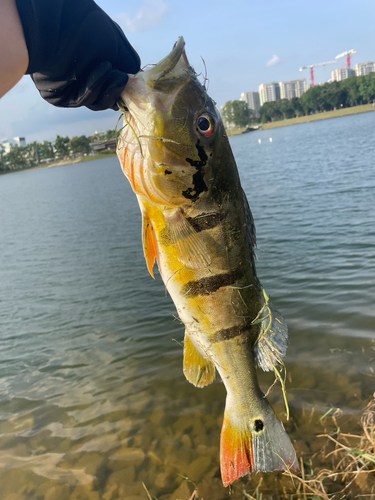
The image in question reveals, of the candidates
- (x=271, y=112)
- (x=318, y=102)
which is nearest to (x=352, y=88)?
(x=318, y=102)

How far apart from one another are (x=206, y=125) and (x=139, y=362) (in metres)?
5.18

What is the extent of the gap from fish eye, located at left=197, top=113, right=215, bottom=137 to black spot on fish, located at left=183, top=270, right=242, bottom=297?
949 millimetres

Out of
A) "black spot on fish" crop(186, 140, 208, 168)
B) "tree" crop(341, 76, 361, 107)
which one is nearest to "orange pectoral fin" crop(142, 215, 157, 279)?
"black spot on fish" crop(186, 140, 208, 168)

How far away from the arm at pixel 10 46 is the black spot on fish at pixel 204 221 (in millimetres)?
1220

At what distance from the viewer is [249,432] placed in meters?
2.95

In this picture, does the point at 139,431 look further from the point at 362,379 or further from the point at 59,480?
the point at 362,379

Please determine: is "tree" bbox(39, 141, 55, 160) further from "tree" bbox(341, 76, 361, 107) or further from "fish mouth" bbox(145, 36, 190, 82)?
"fish mouth" bbox(145, 36, 190, 82)

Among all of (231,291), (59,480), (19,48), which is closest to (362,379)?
(231,291)

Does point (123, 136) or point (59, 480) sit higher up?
point (123, 136)

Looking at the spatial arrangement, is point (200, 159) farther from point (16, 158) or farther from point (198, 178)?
point (16, 158)

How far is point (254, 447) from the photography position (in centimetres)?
291

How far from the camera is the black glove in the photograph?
4.99ft

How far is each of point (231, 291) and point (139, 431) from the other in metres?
3.33

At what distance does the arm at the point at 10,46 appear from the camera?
1.36 m
